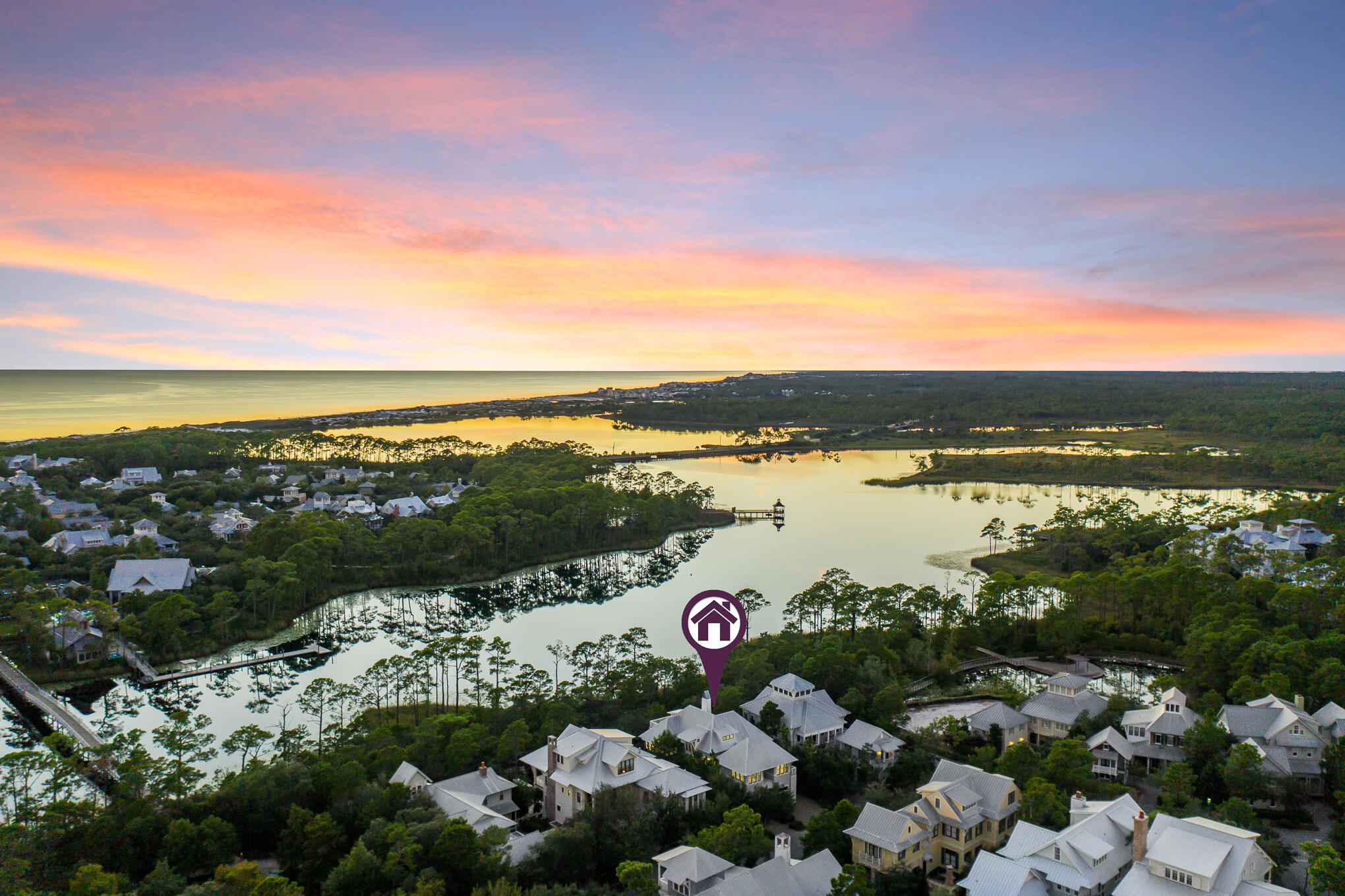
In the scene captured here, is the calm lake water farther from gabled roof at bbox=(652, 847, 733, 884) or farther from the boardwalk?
gabled roof at bbox=(652, 847, 733, 884)

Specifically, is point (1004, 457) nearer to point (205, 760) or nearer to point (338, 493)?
point (338, 493)

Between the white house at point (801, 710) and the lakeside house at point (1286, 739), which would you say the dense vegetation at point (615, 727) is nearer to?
the lakeside house at point (1286, 739)

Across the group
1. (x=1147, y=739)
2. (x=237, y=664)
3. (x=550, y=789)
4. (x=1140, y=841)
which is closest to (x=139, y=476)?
(x=237, y=664)

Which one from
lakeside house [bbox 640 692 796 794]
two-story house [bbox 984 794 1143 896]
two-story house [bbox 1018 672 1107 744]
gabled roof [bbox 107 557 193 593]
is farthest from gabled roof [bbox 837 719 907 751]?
gabled roof [bbox 107 557 193 593]

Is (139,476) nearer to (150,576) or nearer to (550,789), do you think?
(150,576)

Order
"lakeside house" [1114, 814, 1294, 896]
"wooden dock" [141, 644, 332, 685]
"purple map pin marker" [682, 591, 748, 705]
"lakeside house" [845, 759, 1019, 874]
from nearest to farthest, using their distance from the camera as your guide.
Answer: "lakeside house" [1114, 814, 1294, 896] → "lakeside house" [845, 759, 1019, 874] → "purple map pin marker" [682, 591, 748, 705] → "wooden dock" [141, 644, 332, 685]
